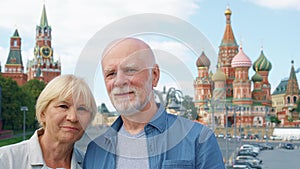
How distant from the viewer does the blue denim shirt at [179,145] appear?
1.95m

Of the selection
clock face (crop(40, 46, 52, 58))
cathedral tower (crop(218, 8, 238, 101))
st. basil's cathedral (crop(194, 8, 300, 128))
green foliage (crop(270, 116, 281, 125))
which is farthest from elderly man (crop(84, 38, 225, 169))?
clock face (crop(40, 46, 52, 58))

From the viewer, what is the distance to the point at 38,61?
72.0 m

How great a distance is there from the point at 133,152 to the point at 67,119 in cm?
41

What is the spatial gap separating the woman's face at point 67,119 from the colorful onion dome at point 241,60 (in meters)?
52.6

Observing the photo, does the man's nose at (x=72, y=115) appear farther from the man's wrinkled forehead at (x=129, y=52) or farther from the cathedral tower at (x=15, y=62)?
the cathedral tower at (x=15, y=62)

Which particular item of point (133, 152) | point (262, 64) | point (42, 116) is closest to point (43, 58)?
point (262, 64)

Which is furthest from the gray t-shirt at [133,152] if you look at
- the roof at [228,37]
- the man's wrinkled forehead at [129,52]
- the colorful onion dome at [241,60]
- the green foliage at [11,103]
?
the roof at [228,37]

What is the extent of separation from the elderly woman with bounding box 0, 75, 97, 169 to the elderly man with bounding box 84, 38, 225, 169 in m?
0.25

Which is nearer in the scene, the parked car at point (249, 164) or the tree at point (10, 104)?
the parked car at point (249, 164)

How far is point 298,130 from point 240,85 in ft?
25.0

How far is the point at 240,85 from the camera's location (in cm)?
5319

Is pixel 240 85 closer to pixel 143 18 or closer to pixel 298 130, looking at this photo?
pixel 298 130

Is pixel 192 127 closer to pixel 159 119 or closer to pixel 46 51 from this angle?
pixel 159 119

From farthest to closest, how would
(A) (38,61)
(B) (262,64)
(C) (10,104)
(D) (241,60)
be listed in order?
1. (A) (38,61)
2. (B) (262,64)
3. (D) (241,60)
4. (C) (10,104)
